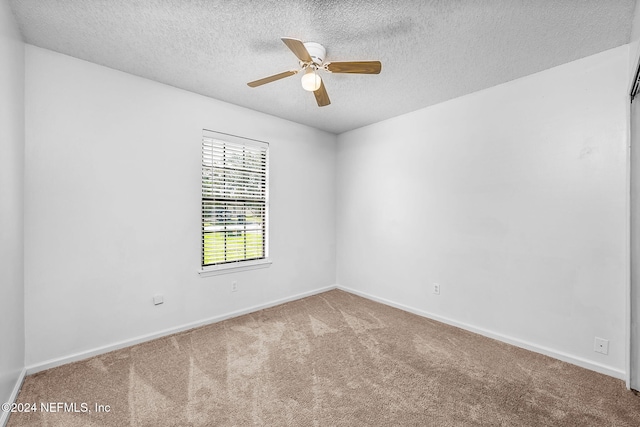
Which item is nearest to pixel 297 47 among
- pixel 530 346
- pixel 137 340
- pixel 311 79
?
pixel 311 79

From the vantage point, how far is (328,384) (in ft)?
6.99

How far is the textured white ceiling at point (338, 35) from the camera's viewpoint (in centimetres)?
186

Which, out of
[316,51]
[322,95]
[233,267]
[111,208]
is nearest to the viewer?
[316,51]

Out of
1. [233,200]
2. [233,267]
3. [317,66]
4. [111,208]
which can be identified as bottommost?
[233,267]

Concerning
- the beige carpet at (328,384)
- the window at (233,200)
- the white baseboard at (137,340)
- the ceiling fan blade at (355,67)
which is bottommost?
the beige carpet at (328,384)

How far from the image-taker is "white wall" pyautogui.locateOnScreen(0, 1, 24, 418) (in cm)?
174

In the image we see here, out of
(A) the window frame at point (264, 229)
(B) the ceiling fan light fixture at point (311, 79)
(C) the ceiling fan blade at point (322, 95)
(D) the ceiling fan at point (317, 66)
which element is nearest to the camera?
(D) the ceiling fan at point (317, 66)

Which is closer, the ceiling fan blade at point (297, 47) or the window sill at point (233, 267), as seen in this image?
the ceiling fan blade at point (297, 47)

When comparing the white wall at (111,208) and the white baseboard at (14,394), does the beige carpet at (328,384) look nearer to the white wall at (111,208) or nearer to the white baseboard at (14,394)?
the white baseboard at (14,394)

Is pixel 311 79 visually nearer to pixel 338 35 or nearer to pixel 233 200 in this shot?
pixel 338 35

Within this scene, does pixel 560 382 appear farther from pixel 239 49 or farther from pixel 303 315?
pixel 239 49

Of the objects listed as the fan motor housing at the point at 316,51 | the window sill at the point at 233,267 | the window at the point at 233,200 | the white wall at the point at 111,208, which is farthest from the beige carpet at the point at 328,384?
the fan motor housing at the point at 316,51

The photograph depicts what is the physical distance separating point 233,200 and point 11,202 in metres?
1.93

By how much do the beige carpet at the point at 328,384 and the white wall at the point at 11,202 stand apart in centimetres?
35
